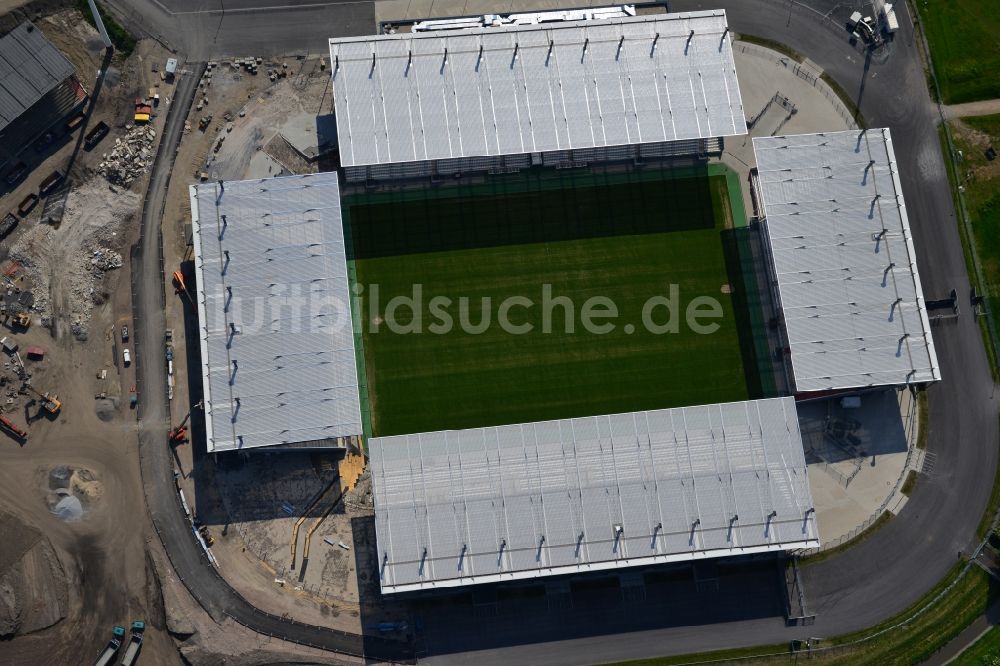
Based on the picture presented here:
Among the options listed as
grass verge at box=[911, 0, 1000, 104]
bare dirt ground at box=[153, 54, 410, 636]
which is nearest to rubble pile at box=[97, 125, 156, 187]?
bare dirt ground at box=[153, 54, 410, 636]

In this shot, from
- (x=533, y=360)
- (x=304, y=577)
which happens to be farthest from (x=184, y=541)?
(x=533, y=360)

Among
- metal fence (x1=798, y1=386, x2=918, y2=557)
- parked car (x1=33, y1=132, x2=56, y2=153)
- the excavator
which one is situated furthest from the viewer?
parked car (x1=33, y1=132, x2=56, y2=153)

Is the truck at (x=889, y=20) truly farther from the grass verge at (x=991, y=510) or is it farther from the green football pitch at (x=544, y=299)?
the grass verge at (x=991, y=510)

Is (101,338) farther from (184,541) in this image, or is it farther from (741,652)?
(741,652)

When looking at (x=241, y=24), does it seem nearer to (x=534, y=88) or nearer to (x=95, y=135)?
(x=95, y=135)

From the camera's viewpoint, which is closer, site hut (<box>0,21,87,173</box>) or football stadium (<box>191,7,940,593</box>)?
football stadium (<box>191,7,940,593</box>)

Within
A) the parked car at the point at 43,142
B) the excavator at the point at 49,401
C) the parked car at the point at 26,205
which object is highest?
the parked car at the point at 43,142

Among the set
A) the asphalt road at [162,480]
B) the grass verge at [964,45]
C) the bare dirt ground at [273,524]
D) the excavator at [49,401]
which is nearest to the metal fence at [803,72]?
the grass verge at [964,45]

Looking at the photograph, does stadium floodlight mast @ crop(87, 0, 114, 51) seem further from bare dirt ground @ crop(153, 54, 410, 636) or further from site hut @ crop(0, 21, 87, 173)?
bare dirt ground @ crop(153, 54, 410, 636)
